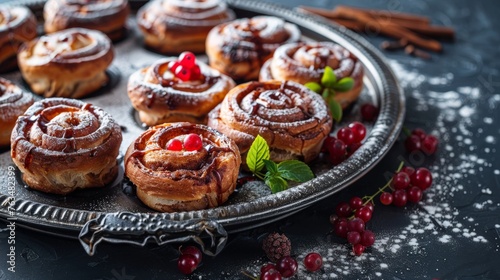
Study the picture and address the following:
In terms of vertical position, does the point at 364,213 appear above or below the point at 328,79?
below

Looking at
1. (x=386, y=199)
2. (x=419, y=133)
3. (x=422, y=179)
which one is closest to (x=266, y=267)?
(x=386, y=199)

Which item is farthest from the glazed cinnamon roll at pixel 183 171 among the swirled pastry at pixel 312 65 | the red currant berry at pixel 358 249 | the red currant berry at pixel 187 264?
the swirled pastry at pixel 312 65

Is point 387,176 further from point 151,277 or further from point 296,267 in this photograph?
point 151,277

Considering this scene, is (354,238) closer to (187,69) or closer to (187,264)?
(187,264)

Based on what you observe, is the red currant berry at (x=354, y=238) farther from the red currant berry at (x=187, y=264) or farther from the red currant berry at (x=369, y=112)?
the red currant berry at (x=369, y=112)

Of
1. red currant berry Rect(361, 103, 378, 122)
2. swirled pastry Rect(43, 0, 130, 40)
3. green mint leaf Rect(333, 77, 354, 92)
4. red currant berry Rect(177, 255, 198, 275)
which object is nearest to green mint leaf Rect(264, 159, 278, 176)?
red currant berry Rect(177, 255, 198, 275)

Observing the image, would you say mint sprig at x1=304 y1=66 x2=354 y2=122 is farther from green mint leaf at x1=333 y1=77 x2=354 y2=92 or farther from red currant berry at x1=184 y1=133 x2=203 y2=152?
red currant berry at x1=184 y1=133 x2=203 y2=152
